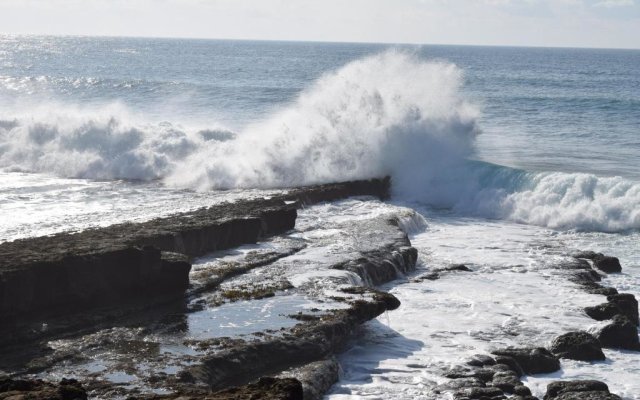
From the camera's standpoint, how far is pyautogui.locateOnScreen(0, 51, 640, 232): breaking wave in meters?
30.5

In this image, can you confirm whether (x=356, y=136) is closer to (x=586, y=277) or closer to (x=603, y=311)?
(x=586, y=277)

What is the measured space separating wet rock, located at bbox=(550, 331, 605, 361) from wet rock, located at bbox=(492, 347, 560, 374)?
1.64ft

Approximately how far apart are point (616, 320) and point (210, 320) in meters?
7.42

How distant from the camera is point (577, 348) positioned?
1627 cm

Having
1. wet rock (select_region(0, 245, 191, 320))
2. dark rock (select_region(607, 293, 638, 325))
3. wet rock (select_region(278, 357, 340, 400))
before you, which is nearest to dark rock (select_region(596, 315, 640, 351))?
dark rock (select_region(607, 293, 638, 325))

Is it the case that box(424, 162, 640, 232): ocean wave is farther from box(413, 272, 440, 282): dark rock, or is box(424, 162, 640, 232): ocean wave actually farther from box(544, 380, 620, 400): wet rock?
box(544, 380, 620, 400): wet rock

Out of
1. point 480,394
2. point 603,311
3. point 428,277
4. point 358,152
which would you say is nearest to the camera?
point 480,394

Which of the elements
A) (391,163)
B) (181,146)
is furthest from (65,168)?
(391,163)

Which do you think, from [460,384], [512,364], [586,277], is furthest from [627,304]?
[460,384]

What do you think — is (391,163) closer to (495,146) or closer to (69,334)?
(495,146)

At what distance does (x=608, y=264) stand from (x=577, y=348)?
6.66 metres

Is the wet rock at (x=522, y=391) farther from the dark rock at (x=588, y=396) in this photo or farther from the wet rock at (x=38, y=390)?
the wet rock at (x=38, y=390)

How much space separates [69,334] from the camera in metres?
15.0

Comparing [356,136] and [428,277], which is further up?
[356,136]
